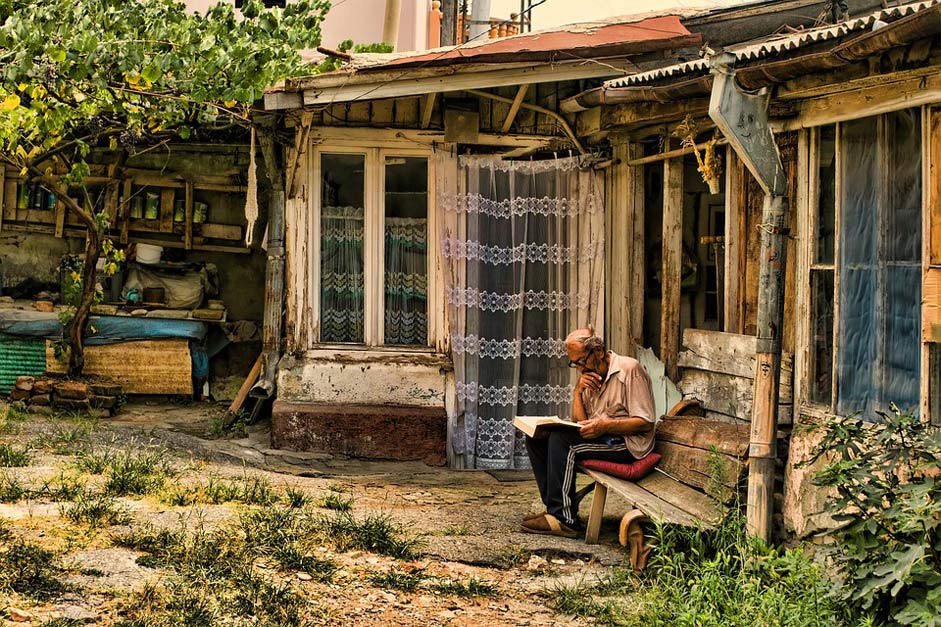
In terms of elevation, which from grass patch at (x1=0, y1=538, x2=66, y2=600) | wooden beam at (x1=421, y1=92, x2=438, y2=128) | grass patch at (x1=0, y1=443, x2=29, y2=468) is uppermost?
wooden beam at (x1=421, y1=92, x2=438, y2=128)

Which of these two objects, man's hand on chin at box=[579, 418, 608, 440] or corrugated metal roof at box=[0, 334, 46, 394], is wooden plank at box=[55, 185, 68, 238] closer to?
corrugated metal roof at box=[0, 334, 46, 394]

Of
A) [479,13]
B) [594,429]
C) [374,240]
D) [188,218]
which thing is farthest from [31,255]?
[594,429]

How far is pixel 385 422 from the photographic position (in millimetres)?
10383

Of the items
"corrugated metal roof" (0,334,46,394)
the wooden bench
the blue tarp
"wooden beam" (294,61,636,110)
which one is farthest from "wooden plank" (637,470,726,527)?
"corrugated metal roof" (0,334,46,394)

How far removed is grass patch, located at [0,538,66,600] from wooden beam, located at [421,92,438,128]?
5.19 metres

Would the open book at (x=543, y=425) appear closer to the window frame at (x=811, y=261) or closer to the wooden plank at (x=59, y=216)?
the window frame at (x=811, y=261)

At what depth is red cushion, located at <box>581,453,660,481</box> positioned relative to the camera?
7.44m

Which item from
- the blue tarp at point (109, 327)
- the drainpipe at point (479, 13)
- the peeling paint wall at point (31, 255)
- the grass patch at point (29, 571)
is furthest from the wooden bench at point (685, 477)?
the drainpipe at point (479, 13)

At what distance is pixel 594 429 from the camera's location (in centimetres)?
740

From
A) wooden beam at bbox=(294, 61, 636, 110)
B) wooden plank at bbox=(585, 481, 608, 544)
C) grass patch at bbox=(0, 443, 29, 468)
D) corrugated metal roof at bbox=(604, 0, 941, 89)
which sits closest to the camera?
corrugated metal roof at bbox=(604, 0, 941, 89)

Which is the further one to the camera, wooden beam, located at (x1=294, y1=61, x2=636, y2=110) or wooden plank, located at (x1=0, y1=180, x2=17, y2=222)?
wooden plank, located at (x1=0, y1=180, x2=17, y2=222)

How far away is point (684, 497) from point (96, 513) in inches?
147

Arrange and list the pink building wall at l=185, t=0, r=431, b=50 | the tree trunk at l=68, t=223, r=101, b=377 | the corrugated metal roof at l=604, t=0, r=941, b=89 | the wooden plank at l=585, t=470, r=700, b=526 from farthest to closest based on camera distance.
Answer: the pink building wall at l=185, t=0, r=431, b=50 → the tree trunk at l=68, t=223, r=101, b=377 → the wooden plank at l=585, t=470, r=700, b=526 → the corrugated metal roof at l=604, t=0, r=941, b=89

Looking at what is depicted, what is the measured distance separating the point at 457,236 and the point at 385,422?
1906mm
